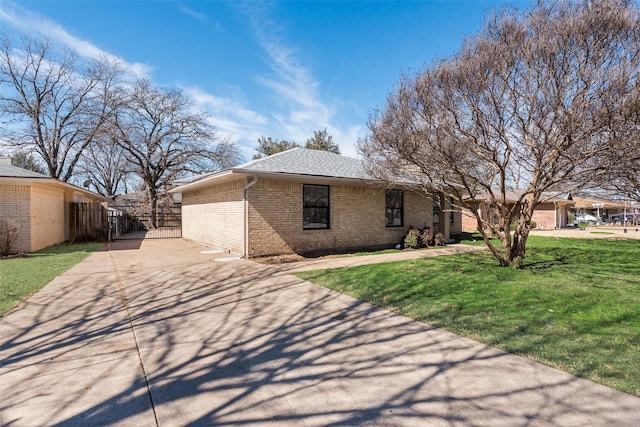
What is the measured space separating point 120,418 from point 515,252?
924 cm

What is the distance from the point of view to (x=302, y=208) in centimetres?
1133

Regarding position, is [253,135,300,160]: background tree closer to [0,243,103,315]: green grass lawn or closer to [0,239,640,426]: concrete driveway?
[0,243,103,315]: green grass lawn

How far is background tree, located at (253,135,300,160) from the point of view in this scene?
3875 cm

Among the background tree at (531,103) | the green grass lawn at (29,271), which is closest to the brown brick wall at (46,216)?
the green grass lawn at (29,271)

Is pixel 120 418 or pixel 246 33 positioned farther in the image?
pixel 246 33

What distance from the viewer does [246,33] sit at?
12.6 metres

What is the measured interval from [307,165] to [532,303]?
8.22 metres

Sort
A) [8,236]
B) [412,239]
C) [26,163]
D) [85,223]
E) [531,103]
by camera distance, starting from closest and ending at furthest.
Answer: [531,103] < [8,236] < [412,239] < [85,223] < [26,163]

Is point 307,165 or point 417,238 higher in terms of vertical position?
point 307,165

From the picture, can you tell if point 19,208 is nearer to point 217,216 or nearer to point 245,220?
point 217,216

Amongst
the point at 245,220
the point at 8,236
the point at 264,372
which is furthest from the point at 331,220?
the point at 8,236

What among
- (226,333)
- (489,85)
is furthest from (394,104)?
(226,333)

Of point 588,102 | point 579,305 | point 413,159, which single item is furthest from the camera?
point 413,159

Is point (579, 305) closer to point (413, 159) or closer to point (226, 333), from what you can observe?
point (413, 159)
